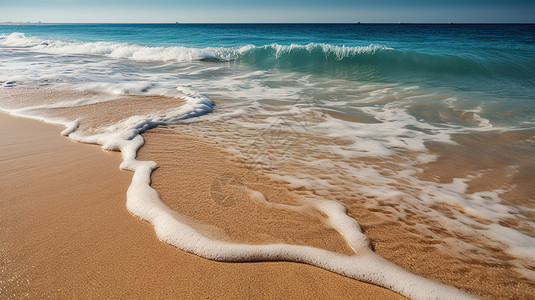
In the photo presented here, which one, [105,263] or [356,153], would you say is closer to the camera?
[105,263]

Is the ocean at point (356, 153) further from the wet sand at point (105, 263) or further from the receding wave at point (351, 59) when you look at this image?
the receding wave at point (351, 59)

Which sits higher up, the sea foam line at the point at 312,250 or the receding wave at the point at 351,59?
the receding wave at the point at 351,59

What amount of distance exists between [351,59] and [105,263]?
1342cm

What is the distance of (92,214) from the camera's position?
7.61 ft

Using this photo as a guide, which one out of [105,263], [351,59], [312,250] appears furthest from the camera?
[351,59]

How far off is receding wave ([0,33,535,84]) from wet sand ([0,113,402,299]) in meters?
10.9

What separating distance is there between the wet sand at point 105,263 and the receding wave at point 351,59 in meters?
10.9

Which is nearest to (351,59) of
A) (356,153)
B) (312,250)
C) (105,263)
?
(356,153)

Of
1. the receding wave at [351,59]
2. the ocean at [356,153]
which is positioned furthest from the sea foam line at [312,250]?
the receding wave at [351,59]

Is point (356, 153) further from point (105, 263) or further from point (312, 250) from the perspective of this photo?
point (105, 263)

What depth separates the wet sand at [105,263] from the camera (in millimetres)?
1667

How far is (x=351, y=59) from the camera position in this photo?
44.2ft

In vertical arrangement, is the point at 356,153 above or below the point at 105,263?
above

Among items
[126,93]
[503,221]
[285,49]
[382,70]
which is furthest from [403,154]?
[285,49]
